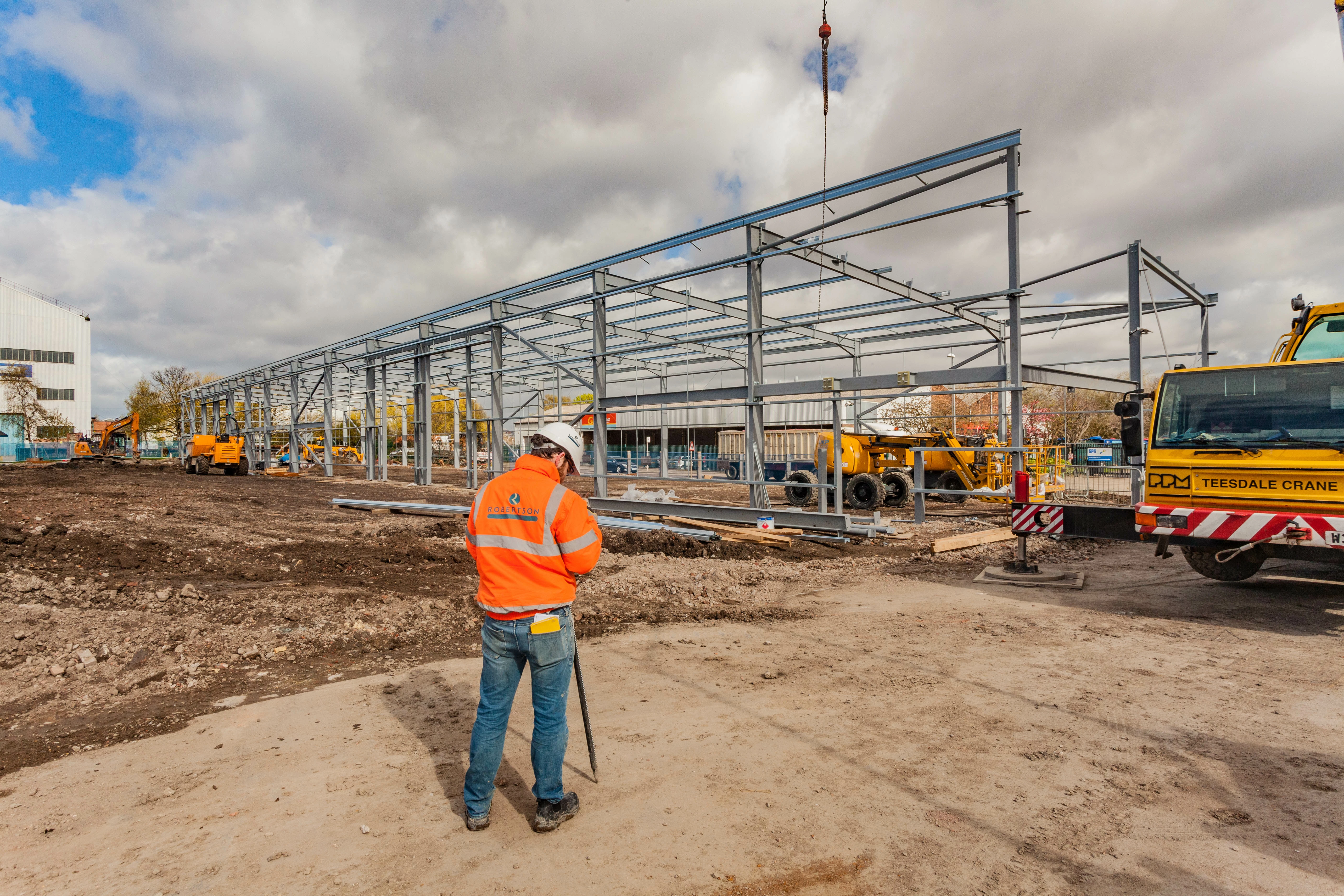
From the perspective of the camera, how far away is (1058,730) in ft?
13.0

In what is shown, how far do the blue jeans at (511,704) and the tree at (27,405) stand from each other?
161ft

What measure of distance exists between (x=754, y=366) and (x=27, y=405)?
2005 inches

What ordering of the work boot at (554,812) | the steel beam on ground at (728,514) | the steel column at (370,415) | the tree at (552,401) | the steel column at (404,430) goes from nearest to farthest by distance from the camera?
the work boot at (554,812), the steel beam on ground at (728,514), the tree at (552,401), the steel column at (370,415), the steel column at (404,430)

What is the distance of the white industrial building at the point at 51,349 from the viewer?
53688 millimetres

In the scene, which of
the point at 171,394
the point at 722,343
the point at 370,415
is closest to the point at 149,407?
the point at 171,394

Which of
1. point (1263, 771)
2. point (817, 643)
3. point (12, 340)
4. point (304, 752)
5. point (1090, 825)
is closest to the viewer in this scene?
point (1090, 825)

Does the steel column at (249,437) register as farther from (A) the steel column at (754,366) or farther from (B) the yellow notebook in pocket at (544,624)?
(B) the yellow notebook in pocket at (544,624)

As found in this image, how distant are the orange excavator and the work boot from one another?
4517cm

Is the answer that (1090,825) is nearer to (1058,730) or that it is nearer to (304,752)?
(1058,730)

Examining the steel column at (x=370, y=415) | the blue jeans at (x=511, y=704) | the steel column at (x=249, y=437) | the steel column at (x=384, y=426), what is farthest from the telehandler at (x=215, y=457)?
the blue jeans at (x=511, y=704)

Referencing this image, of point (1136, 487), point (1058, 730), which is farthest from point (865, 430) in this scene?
point (1058, 730)

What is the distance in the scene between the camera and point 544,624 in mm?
2996

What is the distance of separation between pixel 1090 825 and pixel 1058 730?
104 centimetres

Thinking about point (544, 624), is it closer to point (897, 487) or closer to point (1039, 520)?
point (1039, 520)
